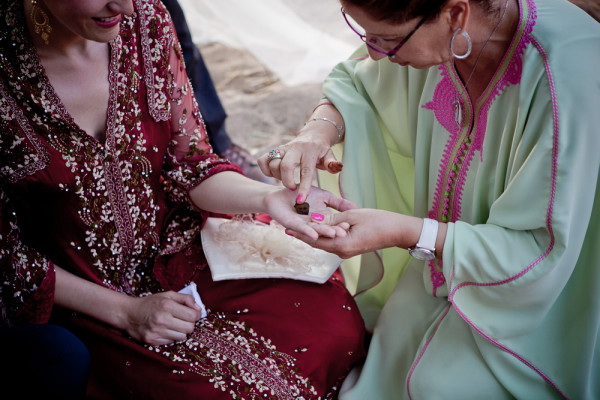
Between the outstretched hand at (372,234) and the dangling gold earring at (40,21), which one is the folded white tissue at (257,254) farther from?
the dangling gold earring at (40,21)

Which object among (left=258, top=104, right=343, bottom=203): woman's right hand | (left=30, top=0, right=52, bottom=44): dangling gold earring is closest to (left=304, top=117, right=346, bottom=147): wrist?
(left=258, top=104, right=343, bottom=203): woman's right hand

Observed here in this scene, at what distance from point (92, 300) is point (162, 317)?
0.19 m

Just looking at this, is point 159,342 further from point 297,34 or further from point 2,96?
point 297,34

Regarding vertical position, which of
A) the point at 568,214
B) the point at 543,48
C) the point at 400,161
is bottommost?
the point at 400,161

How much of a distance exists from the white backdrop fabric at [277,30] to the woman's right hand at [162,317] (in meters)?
2.72

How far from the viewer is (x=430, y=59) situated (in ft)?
4.08

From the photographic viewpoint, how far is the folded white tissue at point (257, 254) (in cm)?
156

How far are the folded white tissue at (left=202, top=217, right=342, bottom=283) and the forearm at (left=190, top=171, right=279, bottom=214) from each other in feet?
0.24

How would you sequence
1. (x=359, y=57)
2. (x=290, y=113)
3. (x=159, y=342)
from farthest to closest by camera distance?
(x=290, y=113)
(x=359, y=57)
(x=159, y=342)

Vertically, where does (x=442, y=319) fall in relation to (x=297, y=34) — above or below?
above

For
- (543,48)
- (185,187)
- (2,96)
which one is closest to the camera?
(543,48)

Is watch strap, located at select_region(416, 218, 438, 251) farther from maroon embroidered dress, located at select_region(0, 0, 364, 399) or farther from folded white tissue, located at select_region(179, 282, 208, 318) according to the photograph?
folded white tissue, located at select_region(179, 282, 208, 318)

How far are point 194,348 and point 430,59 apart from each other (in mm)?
845

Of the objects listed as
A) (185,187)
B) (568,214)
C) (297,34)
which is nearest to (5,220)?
(185,187)
